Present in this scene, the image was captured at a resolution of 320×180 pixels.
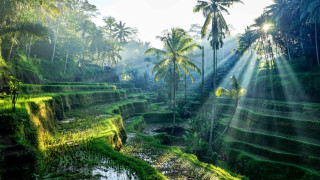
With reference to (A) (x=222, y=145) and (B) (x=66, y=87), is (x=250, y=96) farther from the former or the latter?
(B) (x=66, y=87)

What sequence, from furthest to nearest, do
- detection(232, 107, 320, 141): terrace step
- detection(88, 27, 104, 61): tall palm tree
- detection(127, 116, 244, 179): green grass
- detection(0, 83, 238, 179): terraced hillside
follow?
detection(88, 27, 104, 61): tall palm tree
detection(232, 107, 320, 141): terrace step
detection(127, 116, 244, 179): green grass
detection(0, 83, 238, 179): terraced hillside

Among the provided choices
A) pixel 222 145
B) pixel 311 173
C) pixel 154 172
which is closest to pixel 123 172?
pixel 154 172

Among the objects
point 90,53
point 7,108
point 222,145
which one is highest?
point 90,53

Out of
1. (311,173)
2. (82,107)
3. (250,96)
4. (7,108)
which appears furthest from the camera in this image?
(250,96)

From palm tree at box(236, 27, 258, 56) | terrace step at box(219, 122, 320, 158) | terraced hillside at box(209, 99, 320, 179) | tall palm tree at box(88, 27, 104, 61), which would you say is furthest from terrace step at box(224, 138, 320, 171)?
tall palm tree at box(88, 27, 104, 61)

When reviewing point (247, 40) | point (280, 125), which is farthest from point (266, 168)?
point (247, 40)

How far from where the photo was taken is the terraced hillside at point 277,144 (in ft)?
41.1

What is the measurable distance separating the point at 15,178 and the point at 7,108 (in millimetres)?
2442

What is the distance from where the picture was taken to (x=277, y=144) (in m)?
14.6

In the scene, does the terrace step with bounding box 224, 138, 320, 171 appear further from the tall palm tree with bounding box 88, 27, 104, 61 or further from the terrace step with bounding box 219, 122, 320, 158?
the tall palm tree with bounding box 88, 27, 104, 61

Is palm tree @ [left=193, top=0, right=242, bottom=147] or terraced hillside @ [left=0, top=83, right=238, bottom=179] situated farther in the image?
palm tree @ [left=193, top=0, right=242, bottom=147]

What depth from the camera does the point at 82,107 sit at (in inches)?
678

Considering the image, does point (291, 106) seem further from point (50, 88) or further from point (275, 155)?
point (50, 88)

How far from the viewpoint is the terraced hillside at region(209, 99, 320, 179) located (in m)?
12.5
